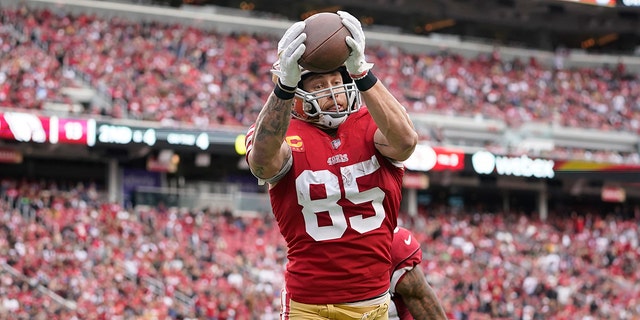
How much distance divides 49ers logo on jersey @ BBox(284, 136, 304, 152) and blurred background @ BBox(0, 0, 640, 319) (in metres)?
11.5

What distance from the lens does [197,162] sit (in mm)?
23359

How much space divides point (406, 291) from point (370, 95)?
1.72 meters

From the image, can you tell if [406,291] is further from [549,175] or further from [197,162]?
[549,175]

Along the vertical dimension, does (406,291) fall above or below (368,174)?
below

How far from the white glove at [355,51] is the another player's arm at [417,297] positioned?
1752mm

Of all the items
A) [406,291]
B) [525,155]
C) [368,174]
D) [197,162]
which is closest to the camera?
[368,174]

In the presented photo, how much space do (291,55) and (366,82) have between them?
0.35 m

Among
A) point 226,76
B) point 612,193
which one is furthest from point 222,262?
point 612,193

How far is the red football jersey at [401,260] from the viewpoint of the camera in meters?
5.29

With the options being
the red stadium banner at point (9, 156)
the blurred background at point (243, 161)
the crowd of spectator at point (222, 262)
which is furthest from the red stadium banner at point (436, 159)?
the red stadium banner at point (9, 156)

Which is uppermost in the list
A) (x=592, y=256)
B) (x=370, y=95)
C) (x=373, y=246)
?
(x=370, y=95)

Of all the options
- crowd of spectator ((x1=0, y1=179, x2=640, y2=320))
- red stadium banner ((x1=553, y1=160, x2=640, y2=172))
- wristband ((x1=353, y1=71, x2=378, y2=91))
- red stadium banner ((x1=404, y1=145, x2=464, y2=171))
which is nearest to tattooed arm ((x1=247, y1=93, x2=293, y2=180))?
wristband ((x1=353, y1=71, x2=378, y2=91))

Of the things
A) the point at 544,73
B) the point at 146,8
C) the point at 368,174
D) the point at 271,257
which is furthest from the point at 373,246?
the point at 544,73

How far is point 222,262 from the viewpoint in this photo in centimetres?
1855
